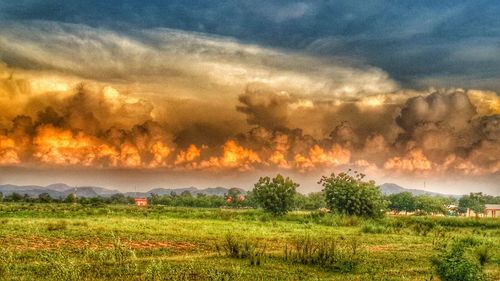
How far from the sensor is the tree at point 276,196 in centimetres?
9519

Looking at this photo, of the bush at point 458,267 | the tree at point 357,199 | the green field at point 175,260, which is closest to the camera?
the bush at point 458,267

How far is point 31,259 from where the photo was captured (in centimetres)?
2680

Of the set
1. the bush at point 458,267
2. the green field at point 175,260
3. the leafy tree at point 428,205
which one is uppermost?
the leafy tree at point 428,205

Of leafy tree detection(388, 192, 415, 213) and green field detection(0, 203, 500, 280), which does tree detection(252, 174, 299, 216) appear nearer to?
green field detection(0, 203, 500, 280)

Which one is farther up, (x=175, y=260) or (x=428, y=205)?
(x=428, y=205)

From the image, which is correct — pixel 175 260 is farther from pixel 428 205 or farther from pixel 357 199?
pixel 428 205

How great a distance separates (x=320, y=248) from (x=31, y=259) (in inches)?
604

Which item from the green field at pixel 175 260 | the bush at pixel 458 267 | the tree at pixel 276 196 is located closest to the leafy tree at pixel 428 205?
the tree at pixel 276 196

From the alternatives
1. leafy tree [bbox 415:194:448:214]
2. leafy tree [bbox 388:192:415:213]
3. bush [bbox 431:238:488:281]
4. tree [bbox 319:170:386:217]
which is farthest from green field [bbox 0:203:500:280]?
leafy tree [bbox 388:192:415:213]

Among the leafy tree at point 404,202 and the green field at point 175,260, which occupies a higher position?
the leafy tree at point 404,202

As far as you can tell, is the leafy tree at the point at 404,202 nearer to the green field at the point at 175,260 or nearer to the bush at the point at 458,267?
the green field at the point at 175,260

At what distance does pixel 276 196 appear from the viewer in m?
94.5

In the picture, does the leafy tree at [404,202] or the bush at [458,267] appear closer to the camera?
the bush at [458,267]

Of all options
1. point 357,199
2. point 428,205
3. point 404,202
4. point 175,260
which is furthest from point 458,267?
point 404,202
